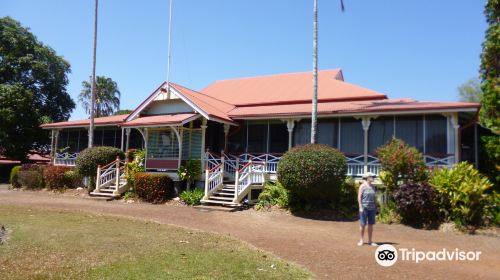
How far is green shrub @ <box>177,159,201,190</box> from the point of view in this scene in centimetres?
1875

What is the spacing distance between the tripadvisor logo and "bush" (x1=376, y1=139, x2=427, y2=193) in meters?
4.49

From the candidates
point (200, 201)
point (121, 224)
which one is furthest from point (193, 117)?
point (121, 224)

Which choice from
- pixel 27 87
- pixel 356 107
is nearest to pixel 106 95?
pixel 27 87

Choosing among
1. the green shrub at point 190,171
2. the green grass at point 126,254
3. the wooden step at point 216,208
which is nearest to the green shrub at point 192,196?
the wooden step at point 216,208

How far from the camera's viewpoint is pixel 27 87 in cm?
3516

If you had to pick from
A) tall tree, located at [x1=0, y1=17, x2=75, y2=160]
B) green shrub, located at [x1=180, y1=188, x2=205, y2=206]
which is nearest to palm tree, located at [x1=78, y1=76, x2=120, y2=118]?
tall tree, located at [x1=0, y1=17, x2=75, y2=160]

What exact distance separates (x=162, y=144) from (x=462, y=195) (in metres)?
13.8

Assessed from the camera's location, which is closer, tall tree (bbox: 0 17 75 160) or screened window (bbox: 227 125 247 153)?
screened window (bbox: 227 125 247 153)

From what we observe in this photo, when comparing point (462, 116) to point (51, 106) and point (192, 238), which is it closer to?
point (192, 238)

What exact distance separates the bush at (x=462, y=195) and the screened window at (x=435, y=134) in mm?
3333

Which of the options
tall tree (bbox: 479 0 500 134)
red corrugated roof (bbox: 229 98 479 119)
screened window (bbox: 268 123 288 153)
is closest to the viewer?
red corrugated roof (bbox: 229 98 479 119)

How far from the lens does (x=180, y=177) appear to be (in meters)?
18.8

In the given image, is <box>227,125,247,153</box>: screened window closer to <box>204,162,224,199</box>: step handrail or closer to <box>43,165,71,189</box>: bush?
<box>204,162,224,199</box>: step handrail

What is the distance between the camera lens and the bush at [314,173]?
14250 mm
